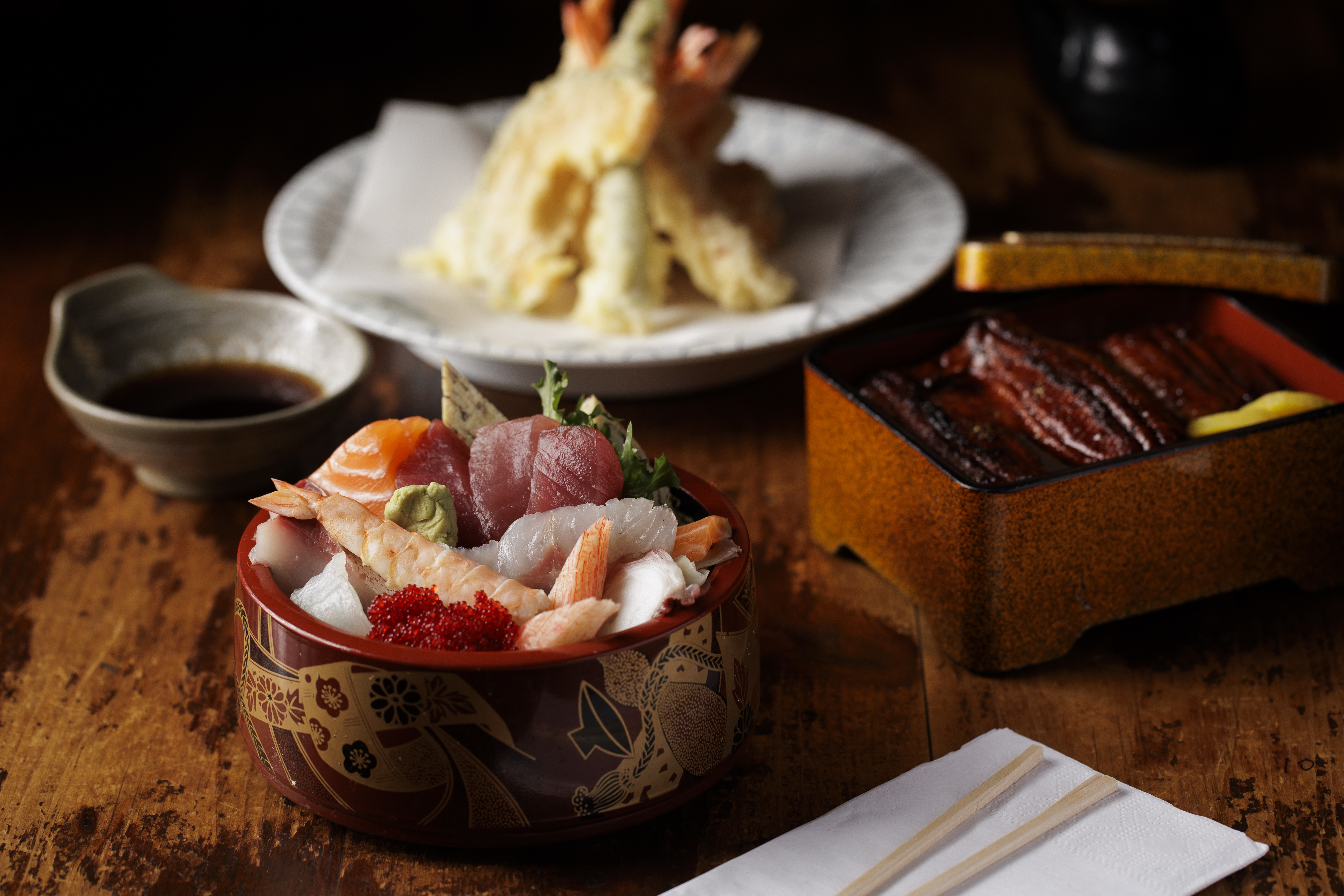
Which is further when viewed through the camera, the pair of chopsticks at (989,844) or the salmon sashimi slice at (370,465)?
the salmon sashimi slice at (370,465)

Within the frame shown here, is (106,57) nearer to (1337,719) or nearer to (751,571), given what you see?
(751,571)

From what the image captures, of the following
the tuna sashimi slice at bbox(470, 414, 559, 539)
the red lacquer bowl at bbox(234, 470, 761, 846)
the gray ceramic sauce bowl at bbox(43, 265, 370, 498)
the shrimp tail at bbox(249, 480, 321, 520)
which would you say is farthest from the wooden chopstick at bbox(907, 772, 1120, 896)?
the gray ceramic sauce bowl at bbox(43, 265, 370, 498)

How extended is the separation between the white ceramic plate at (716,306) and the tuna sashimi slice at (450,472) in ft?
1.14

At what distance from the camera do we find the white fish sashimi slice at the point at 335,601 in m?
0.96

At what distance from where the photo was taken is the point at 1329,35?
2957mm

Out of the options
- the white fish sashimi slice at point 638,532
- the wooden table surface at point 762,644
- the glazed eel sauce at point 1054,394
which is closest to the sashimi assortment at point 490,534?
the white fish sashimi slice at point 638,532

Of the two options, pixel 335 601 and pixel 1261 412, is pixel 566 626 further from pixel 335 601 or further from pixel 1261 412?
pixel 1261 412

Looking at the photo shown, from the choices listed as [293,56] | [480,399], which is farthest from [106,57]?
[480,399]

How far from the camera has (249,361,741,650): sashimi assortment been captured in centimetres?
94

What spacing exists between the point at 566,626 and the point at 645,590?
0.24ft

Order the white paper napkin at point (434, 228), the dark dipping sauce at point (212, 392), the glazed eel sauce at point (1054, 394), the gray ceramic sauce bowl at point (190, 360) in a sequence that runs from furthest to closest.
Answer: the white paper napkin at point (434, 228), the dark dipping sauce at point (212, 392), the gray ceramic sauce bowl at point (190, 360), the glazed eel sauce at point (1054, 394)

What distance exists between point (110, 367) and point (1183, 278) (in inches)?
47.9

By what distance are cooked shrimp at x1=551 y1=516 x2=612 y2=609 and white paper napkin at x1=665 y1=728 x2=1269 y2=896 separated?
0.71 ft

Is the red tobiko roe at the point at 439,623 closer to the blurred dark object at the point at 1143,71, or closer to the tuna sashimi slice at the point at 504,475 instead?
the tuna sashimi slice at the point at 504,475
